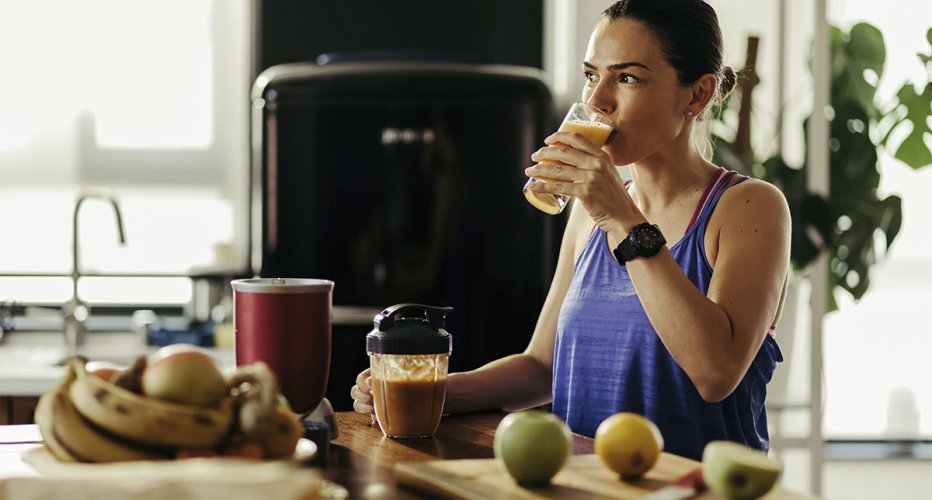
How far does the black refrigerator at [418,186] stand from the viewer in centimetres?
316

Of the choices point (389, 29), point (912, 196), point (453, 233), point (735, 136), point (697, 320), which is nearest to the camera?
point (697, 320)

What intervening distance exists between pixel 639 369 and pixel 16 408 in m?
1.92

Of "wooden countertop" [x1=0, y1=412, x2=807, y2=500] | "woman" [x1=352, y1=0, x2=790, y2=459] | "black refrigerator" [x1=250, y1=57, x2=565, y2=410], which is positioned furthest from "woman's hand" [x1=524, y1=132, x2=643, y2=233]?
"black refrigerator" [x1=250, y1=57, x2=565, y2=410]

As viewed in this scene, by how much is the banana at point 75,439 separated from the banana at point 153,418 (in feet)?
0.06

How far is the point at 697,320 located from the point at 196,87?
2.79m

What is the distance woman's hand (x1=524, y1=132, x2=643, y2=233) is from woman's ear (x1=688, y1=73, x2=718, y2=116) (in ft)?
0.95

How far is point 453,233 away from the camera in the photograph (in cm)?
318

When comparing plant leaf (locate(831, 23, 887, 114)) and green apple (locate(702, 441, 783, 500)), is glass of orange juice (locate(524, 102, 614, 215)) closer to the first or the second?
green apple (locate(702, 441, 783, 500))

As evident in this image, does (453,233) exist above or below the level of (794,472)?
above

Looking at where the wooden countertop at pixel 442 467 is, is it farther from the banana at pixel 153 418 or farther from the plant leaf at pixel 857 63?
the plant leaf at pixel 857 63

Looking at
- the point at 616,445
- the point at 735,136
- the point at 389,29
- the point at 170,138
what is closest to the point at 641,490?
the point at 616,445

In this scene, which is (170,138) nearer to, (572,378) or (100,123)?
(100,123)

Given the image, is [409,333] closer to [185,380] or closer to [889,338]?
[185,380]

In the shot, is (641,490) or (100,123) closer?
(641,490)
